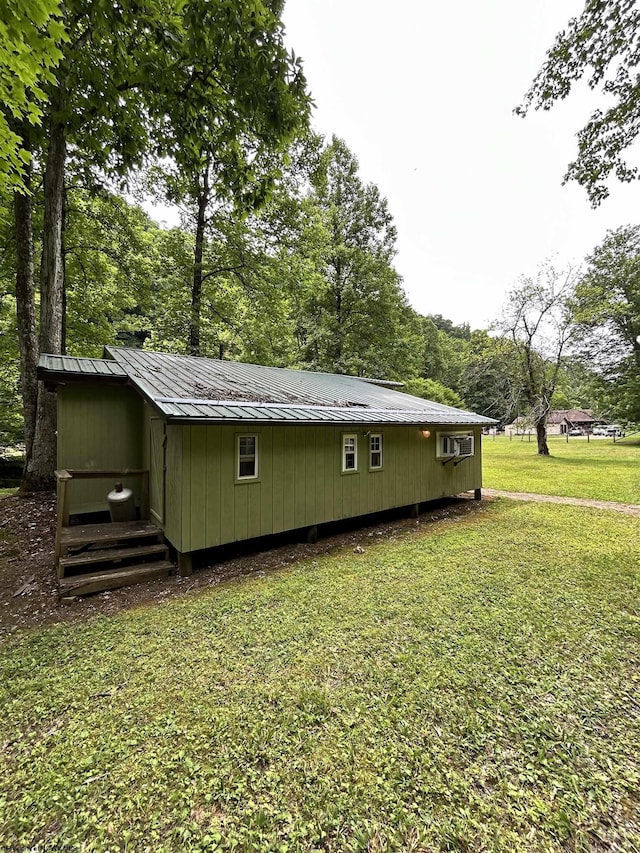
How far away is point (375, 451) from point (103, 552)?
502 centimetres

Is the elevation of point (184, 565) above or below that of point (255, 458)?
below

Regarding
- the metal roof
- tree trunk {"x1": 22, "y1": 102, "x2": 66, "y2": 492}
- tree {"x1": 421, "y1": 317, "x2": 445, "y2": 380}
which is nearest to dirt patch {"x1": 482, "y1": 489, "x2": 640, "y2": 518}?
the metal roof

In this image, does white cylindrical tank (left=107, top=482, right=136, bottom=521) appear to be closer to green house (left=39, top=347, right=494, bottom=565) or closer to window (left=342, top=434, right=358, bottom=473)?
green house (left=39, top=347, right=494, bottom=565)

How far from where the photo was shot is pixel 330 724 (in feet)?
7.77

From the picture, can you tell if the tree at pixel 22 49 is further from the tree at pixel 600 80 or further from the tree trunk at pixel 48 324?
the tree at pixel 600 80

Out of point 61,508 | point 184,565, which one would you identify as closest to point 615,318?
point 184,565

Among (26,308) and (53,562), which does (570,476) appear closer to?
(53,562)

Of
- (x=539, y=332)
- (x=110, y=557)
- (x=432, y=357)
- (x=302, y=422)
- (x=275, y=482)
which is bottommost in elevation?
(x=110, y=557)

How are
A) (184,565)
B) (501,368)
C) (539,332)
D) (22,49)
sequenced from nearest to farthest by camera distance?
(22,49) → (184,565) → (539,332) → (501,368)

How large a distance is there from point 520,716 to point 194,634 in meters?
2.88

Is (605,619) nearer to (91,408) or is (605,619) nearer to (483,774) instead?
(483,774)

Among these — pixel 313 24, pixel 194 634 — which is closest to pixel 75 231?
pixel 313 24

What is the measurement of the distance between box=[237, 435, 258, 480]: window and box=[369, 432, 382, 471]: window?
107 inches

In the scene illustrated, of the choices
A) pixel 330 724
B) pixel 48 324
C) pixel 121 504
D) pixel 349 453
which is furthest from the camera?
pixel 48 324
